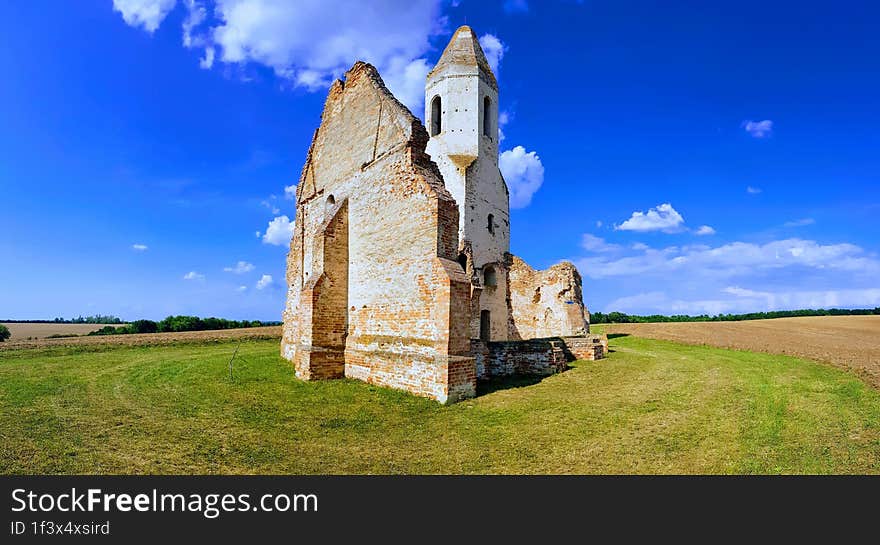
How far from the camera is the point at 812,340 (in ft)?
68.9

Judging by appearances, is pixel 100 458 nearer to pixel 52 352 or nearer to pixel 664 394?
pixel 664 394

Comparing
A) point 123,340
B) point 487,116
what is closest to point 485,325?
point 487,116

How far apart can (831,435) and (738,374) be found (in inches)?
240

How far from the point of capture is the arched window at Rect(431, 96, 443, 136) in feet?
74.1

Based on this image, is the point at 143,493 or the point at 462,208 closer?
the point at 143,493

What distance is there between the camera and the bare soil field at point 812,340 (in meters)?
13.6

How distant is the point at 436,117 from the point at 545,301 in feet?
35.7

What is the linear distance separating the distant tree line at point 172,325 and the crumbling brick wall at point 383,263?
79.9 ft

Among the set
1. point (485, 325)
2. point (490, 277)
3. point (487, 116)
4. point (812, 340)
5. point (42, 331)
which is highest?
point (487, 116)

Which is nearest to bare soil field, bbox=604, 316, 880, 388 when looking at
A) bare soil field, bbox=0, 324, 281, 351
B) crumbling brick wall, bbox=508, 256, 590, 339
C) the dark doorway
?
crumbling brick wall, bbox=508, 256, 590, 339

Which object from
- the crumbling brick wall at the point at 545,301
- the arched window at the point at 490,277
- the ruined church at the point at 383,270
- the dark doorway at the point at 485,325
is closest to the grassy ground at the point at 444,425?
the ruined church at the point at 383,270

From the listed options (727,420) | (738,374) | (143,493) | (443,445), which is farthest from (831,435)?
(143,493)

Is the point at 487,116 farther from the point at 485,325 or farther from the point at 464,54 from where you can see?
the point at 485,325

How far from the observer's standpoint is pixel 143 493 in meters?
4.16
